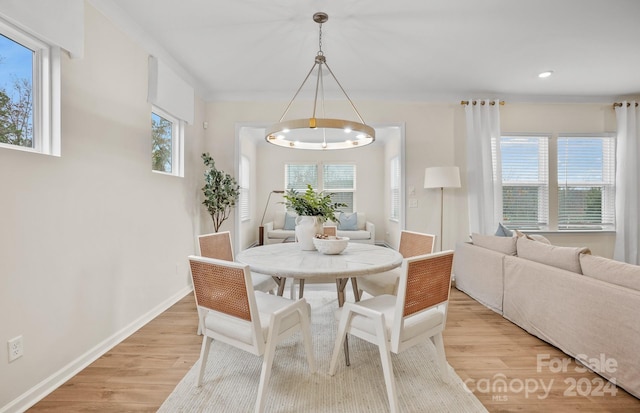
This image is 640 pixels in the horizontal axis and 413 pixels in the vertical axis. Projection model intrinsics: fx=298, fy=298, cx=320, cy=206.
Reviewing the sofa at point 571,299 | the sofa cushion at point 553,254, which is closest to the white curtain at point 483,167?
the sofa at point 571,299

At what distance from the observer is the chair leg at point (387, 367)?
1443 millimetres

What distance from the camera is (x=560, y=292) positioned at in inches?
84.0

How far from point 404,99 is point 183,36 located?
2700mm

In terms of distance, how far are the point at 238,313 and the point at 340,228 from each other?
5251 millimetres

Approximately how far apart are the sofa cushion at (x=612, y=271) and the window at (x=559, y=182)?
2305 millimetres

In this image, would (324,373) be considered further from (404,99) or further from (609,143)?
(609,143)

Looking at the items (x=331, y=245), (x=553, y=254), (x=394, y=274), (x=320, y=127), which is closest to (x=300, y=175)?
(x=394, y=274)

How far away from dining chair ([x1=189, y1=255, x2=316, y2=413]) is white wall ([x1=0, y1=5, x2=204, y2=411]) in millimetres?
896

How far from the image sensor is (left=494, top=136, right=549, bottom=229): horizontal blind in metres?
4.19

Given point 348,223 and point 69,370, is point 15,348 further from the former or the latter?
point 348,223

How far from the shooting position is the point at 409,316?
1468 millimetres

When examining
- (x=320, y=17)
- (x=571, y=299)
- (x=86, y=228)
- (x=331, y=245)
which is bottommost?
(x=571, y=299)

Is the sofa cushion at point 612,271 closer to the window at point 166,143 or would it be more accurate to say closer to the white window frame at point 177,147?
the window at point 166,143

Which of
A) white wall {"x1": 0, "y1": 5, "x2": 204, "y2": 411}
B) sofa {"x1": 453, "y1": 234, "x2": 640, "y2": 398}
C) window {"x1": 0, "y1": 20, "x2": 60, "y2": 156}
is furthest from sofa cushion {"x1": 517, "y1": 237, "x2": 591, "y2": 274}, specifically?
window {"x1": 0, "y1": 20, "x2": 60, "y2": 156}
